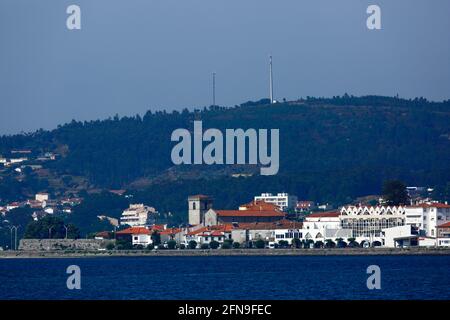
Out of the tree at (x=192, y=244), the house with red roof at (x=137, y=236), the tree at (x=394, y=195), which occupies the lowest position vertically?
the tree at (x=192, y=244)

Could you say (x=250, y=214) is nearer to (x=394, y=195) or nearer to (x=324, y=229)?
(x=324, y=229)

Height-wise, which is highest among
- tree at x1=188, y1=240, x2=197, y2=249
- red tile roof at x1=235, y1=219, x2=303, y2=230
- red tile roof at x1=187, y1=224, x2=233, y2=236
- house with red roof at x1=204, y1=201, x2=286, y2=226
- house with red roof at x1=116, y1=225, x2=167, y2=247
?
house with red roof at x1=204, y1=201, x2=286, y2=226

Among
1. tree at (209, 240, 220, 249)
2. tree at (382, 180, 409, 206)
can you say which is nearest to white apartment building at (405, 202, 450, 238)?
tree at (382, 180, 409, 206)

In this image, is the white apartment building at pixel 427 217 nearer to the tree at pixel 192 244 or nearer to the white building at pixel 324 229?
the white building at pixel 324 229

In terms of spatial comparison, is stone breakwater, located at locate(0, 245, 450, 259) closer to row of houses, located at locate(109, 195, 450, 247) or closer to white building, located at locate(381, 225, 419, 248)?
white building, located at locate(381, 225, 419, 248)

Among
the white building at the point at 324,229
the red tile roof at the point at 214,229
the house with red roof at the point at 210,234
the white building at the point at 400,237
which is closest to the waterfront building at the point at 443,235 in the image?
the white building at the point at 400,237
